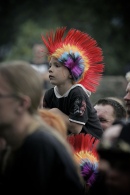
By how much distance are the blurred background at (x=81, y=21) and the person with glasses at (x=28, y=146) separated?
1439cm

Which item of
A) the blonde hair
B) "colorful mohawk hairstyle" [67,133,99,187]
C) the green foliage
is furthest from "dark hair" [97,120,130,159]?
the green foliage

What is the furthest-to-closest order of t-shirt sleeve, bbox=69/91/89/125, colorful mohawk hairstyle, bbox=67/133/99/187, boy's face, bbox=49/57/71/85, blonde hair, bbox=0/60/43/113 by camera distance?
boy's face, bbox=49/57/71/85 → t-shirt sleeve, bbox=69/91/89/125 → colorful mohawk hairstyle, bbox=67/133/99/187 → blonde hair, bbox=0/60/43/113

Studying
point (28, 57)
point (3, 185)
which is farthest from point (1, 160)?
point (28, 57)

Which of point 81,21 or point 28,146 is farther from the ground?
point 81,21

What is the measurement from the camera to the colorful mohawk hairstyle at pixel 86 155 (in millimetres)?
5375

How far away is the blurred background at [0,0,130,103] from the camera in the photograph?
62.8ft

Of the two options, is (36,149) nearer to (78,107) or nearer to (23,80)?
(23,80)

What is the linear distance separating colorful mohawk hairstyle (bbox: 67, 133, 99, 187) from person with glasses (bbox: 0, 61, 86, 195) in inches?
61.6

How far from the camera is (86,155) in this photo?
17.9ft

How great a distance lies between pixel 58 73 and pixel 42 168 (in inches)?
105

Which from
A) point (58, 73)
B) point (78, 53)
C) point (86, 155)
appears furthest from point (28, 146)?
point (78, 53)

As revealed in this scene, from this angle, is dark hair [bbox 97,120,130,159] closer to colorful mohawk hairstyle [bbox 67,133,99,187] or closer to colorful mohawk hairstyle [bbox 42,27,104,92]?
colorful mohawk hairstyle [bbox 67,133,99,187]

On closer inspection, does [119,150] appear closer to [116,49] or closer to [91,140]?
[91,140]

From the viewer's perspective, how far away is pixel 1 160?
407 centimetres
